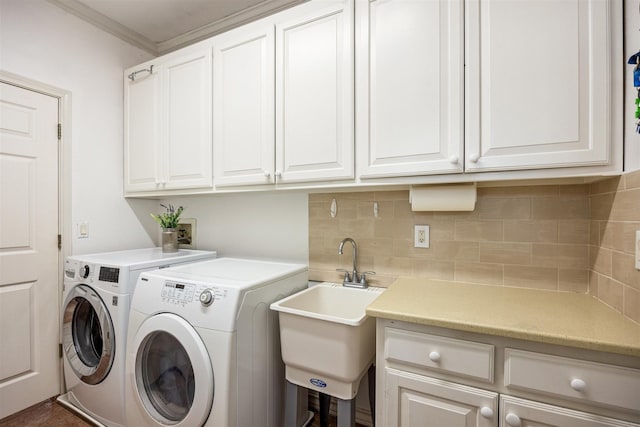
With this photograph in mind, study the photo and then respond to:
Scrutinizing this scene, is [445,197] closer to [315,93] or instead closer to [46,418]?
[315,93]

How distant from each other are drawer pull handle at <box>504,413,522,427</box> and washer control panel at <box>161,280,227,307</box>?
1114mm

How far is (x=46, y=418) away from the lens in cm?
177

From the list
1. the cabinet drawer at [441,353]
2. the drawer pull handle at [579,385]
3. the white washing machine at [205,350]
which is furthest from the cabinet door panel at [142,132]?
the drawer pull handle at [579,385]

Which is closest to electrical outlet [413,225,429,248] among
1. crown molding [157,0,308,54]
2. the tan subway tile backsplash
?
the tan subway tile backsplash

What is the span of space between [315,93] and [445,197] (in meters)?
0.83

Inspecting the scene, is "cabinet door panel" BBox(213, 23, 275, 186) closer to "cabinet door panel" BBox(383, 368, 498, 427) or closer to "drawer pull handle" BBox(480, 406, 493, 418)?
"cabinet door panel" BBox(383, 368, 498, 427)

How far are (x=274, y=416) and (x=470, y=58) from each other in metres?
1.90

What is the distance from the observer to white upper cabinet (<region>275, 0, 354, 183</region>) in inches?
56.2

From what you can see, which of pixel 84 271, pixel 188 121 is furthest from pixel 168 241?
pixel 188 121

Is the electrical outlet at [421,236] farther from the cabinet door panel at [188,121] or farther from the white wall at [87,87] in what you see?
the white wall at [87,87]

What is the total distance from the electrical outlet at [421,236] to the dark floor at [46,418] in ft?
3.70

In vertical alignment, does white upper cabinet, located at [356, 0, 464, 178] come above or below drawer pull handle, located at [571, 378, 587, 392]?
above

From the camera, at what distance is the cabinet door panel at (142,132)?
2094 millimetres

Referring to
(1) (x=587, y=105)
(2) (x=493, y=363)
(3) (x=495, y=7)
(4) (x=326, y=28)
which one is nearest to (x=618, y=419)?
(2) (x=493, y=363)
